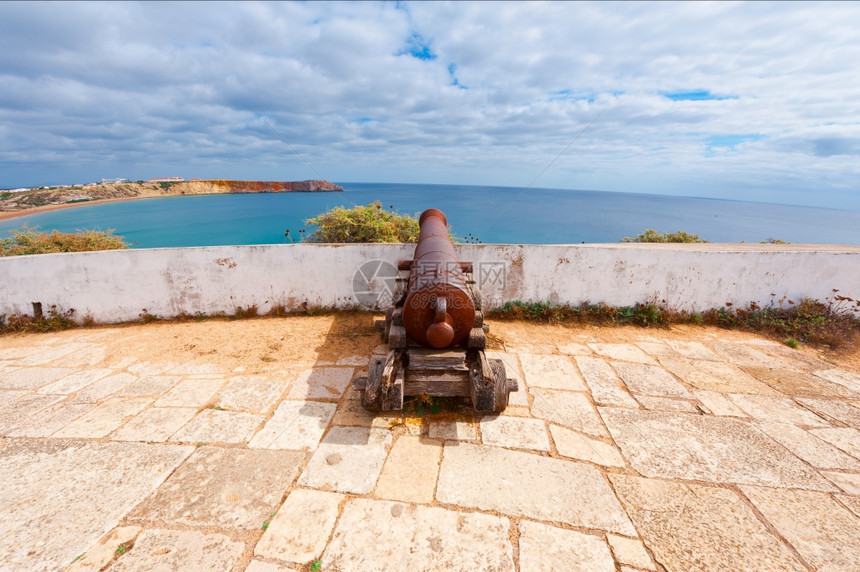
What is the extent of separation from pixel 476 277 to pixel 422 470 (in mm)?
3719

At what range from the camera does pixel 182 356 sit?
14.7 ft

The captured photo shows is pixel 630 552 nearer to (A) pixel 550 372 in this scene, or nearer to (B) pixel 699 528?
(B) pixel 699 528

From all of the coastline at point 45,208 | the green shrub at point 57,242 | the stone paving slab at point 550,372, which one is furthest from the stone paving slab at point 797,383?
the coastline at point 45,208

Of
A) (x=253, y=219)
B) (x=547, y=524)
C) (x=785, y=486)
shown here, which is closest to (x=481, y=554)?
(x=547, y=524)

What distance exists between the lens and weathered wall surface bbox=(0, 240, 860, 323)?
5500mm

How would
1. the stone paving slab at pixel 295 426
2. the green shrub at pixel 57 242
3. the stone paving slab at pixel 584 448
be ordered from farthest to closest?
the green shrub at pixel 57 242, the stone paving slab at pixel 295 426, the stone paving slab at pixel 584 448

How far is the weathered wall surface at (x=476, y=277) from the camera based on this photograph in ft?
18.0

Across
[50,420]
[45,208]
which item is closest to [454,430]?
[50,420]

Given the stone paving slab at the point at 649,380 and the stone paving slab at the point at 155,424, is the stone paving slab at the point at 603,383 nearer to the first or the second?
the stone paving slab at the point at 649,380

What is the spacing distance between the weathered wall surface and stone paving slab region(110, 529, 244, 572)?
4001mm

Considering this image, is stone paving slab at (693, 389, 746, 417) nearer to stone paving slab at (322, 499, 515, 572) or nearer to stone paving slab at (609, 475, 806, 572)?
stone paving slab at (609, 475, 806, 572)

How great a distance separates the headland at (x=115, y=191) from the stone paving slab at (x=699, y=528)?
93.6 feet

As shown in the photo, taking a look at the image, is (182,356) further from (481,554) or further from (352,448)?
(481,554)

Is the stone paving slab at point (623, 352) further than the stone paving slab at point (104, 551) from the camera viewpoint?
Yes
